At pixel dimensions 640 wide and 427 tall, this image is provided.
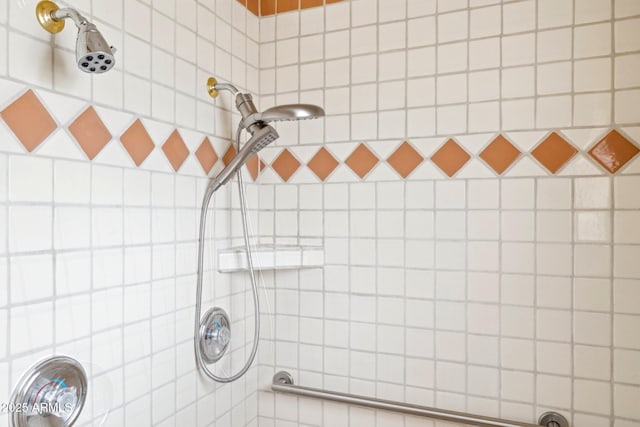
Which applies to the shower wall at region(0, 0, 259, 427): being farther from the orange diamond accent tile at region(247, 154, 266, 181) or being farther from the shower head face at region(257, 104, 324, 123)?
the shower head face at region(257, 104, 324, 123)

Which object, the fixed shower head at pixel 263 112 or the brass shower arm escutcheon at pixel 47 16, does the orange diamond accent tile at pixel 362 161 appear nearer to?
the fixed shower head at pixel 263 112

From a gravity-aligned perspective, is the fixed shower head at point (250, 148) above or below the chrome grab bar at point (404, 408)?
above

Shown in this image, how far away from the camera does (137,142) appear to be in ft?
3.43

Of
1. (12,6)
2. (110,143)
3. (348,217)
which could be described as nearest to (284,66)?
(348,217)

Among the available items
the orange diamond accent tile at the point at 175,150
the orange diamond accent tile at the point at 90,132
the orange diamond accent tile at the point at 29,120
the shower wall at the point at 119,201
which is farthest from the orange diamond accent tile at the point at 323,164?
the orange diamond accent tile at the point at 29,120

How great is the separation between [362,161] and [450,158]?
28 cm

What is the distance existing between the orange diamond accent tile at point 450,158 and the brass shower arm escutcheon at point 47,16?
1034 millimetres

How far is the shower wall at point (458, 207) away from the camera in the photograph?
1.18m

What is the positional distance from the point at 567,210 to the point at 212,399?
1.19 m

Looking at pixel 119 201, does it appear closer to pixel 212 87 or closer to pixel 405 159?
pixel 212 87

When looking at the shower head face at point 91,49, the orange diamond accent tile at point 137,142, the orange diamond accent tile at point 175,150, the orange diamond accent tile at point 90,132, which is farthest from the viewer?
the orange diamond accent tile at point 175,150

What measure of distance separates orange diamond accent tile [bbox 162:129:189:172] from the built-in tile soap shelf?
0.32 meters

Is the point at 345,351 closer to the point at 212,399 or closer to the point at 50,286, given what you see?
the point at 212,399

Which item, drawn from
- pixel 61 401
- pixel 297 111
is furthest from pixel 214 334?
pixel 297 111
